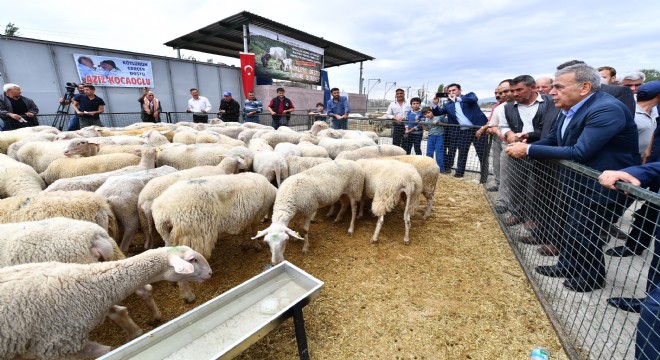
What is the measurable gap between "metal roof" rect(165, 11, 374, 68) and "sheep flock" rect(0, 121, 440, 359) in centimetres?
1035

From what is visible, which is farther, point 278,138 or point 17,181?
point 278,138

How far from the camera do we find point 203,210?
2682mm

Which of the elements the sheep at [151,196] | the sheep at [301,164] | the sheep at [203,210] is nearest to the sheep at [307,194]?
the sheep at [203,210]

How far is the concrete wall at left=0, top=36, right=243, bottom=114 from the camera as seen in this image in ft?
30.5

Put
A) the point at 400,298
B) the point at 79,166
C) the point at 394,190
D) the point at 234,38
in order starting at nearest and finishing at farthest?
the point at 400,298 → the point at 394,190 → the point at 79,166 → the point at 234,38

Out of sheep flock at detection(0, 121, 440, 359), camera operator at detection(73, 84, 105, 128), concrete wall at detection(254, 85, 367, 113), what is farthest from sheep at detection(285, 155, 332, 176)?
concrete wall at detection(254, 85, 367, 113)

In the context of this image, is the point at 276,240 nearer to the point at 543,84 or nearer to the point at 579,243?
the point at 579,243

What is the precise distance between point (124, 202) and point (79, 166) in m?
1.70

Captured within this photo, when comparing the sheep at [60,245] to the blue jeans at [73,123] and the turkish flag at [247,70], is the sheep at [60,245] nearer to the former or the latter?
the blue jeans at [73,123]

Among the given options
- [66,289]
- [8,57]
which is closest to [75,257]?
[66,289]

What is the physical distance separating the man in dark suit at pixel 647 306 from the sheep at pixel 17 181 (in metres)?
5.47

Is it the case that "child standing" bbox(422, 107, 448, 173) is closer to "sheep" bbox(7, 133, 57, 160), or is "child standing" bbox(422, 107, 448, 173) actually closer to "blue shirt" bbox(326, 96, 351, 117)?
"blue shirt" bbox(326, 96, 351, 117)

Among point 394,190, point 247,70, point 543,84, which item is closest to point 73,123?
point 247,70

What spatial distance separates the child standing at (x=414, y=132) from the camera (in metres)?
7.38
